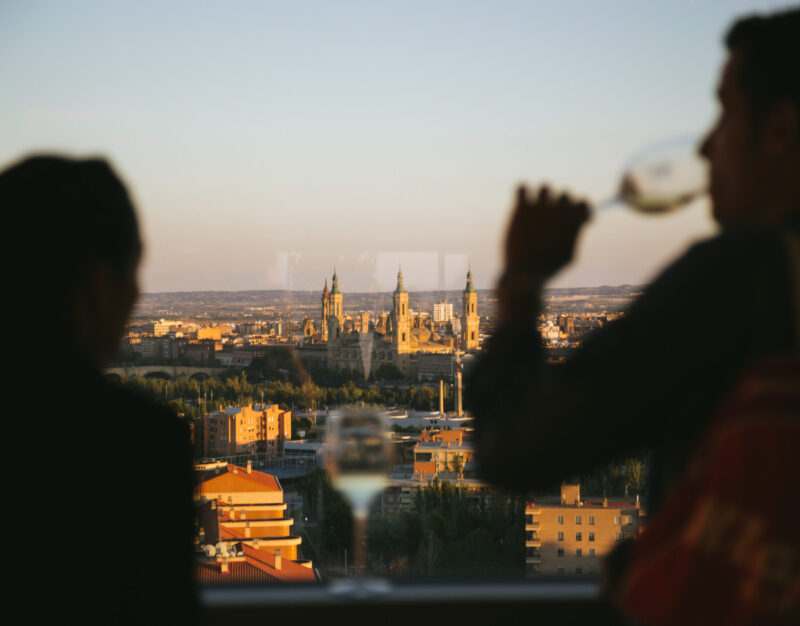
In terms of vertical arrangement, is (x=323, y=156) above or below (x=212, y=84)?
below

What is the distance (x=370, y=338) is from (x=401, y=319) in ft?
0.40

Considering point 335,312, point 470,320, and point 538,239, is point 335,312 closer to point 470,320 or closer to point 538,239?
point 470,320

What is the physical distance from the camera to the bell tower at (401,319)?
8.22ft

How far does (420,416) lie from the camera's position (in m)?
2.50

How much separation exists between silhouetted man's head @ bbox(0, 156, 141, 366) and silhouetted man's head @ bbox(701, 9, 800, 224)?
0.44 metres

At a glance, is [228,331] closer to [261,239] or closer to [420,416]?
[261,239]

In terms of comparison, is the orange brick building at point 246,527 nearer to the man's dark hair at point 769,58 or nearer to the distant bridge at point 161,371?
the distant bridge at point 161,371

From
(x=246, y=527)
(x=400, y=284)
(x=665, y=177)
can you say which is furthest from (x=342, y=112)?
(x=665, y=177)

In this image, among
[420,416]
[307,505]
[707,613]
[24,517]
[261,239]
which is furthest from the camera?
[261,239]

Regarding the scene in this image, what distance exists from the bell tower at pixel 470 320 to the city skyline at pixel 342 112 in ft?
0.22

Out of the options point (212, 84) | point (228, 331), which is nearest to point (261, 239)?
point (228, 331)

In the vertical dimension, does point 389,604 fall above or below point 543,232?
below

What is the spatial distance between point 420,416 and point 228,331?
70cm

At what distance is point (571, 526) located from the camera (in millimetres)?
2223
